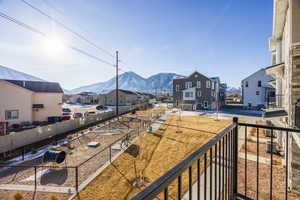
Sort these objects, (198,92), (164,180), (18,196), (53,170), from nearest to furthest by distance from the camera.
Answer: (164,180) → (18,196) → (53,170) → (198,92)

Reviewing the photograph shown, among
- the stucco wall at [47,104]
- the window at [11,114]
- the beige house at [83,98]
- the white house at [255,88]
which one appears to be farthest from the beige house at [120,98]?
the white house at [255,88]

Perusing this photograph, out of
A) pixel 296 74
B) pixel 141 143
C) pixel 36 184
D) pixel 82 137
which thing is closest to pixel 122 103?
pixel 82 137

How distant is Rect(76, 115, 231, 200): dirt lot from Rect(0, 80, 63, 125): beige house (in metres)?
12.5

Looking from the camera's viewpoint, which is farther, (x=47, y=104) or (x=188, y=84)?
(x=188, y=84)

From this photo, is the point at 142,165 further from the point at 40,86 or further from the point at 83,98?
the point at 83,98

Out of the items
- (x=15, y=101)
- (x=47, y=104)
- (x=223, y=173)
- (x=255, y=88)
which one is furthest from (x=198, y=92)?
(x=223, y=173)

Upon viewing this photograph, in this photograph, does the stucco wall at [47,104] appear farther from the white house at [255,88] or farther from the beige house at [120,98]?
the white house at [255,88]

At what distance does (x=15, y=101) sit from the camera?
13852 millimetres

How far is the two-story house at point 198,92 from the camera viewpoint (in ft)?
77.7

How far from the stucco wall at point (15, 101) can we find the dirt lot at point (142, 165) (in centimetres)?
1242

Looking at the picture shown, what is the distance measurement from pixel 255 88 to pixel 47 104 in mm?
27971

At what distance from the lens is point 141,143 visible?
8.82m

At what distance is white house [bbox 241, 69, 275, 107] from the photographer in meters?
21.8

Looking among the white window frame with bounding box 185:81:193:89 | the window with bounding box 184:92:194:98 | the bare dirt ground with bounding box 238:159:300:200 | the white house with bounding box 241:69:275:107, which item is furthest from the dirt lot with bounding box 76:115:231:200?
the white house with bounding box 241:69:275:107
